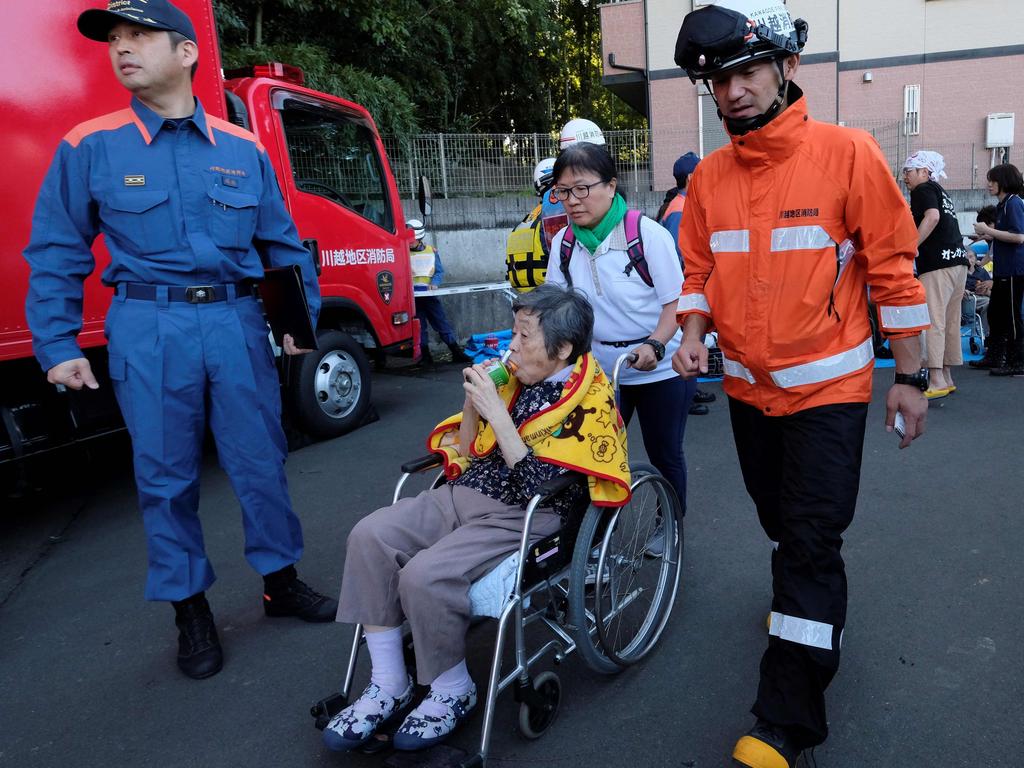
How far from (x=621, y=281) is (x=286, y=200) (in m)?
3.14

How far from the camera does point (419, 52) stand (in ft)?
44.4

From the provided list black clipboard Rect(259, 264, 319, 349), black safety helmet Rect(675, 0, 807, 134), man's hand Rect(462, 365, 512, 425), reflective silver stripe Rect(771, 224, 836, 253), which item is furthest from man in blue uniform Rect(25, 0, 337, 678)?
reflective silver stripe Rect(771, 224, 836, 253)

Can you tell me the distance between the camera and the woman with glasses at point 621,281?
9.85ft

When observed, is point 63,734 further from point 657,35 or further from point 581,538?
point 657,35

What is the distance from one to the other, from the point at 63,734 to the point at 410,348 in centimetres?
462

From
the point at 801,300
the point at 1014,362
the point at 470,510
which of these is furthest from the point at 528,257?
the point at 1014,362

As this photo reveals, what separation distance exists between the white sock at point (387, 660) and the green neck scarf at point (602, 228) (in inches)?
63.1

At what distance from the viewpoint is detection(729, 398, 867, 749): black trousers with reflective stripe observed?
2.09 m

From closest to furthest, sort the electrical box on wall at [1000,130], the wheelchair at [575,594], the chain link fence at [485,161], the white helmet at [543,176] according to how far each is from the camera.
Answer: the wheelchair at [575,594] < the white helmet at [543,176] < the chain link fence at [485,161] < the electrical box on wall at [1000,130]

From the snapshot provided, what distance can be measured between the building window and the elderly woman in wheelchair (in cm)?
1768

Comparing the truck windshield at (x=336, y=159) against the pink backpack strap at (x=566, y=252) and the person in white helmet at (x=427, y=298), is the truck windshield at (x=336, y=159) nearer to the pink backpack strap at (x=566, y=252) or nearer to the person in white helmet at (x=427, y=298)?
the person in white helmet at (x=427, y=298)

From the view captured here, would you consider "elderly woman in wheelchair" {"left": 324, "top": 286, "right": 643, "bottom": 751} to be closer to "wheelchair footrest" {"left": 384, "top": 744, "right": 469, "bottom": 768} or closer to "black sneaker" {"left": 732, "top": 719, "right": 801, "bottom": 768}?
"wheelchair footrest" {"left": 384, "top": 744, "right": 469, "bottom": 768}

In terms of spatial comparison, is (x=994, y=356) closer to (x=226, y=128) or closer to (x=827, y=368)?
(x=827, y=368)

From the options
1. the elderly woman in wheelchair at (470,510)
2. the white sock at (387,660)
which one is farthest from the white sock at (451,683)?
the white sock at (387,660)
